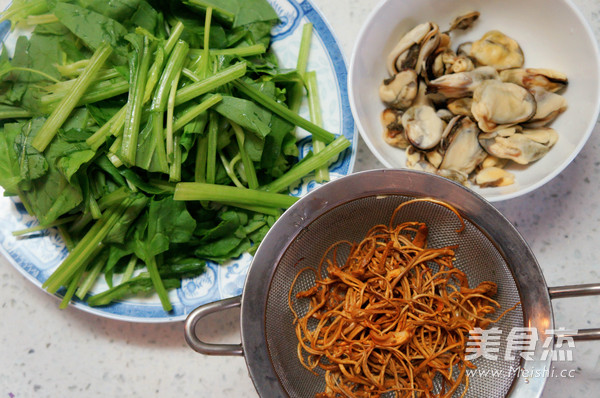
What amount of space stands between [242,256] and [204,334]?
352mm

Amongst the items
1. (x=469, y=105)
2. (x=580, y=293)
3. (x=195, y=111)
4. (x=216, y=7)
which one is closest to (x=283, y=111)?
(x=195, y=111)

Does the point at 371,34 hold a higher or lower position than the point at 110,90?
higher

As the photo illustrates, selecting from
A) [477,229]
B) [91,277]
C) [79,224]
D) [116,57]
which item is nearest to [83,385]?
[91,277]

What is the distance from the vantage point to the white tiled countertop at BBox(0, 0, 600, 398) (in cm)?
172

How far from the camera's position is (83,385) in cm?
177

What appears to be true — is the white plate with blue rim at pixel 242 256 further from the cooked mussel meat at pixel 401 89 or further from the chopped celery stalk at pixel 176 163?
the chopped celery stalk at pixel 176 163

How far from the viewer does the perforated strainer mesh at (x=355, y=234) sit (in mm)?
1431

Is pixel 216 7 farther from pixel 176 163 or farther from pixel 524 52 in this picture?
pixel 524 52

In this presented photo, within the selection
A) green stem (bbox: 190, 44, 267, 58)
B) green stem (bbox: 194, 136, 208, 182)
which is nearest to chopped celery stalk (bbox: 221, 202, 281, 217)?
green stem (bbox: 194, 136, 208, 182)

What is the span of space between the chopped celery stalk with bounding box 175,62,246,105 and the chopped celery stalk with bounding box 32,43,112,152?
0.26 metres

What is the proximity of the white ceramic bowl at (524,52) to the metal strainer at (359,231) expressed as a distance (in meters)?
0.16

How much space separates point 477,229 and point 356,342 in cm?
49

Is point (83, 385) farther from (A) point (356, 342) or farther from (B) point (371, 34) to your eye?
(B) point (371, 34)

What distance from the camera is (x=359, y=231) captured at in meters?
1.54
